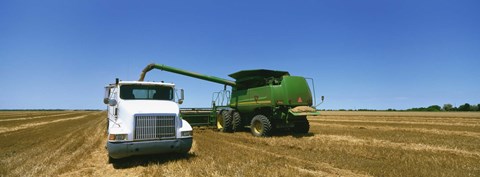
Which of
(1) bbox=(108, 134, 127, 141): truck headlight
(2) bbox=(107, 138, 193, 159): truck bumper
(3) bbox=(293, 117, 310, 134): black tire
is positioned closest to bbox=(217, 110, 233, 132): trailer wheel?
(3) bbox=(293, 117, 310, 134): black tire

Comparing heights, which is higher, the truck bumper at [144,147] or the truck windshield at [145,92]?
the truck windshield at [145,92]

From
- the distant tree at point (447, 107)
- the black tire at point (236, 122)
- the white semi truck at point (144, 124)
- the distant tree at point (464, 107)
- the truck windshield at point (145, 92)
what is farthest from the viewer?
the distant tree at point (447, 107)

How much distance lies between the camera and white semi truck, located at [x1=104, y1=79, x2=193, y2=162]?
24.5 ft

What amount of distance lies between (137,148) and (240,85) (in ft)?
33.0

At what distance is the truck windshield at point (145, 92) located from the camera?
8.88m

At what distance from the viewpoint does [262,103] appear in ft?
48.1

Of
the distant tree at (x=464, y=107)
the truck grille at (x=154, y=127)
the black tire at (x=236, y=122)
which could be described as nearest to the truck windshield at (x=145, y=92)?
the truck grille at (x=154, y=127)

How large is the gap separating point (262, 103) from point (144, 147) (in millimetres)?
8000

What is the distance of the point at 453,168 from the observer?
6.95m

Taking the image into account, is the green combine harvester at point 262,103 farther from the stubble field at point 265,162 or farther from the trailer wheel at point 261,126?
the stubble field at point 265,162

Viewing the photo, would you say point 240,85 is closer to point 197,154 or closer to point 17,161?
point 197,154

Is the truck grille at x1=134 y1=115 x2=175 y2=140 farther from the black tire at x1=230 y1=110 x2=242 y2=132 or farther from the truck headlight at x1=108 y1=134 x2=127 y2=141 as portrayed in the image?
the black tire at x1=230 y1=110 x2=242 y2=132

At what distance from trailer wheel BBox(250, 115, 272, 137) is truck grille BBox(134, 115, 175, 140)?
638 centimetres

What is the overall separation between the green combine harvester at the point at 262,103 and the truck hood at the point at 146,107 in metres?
6.22
